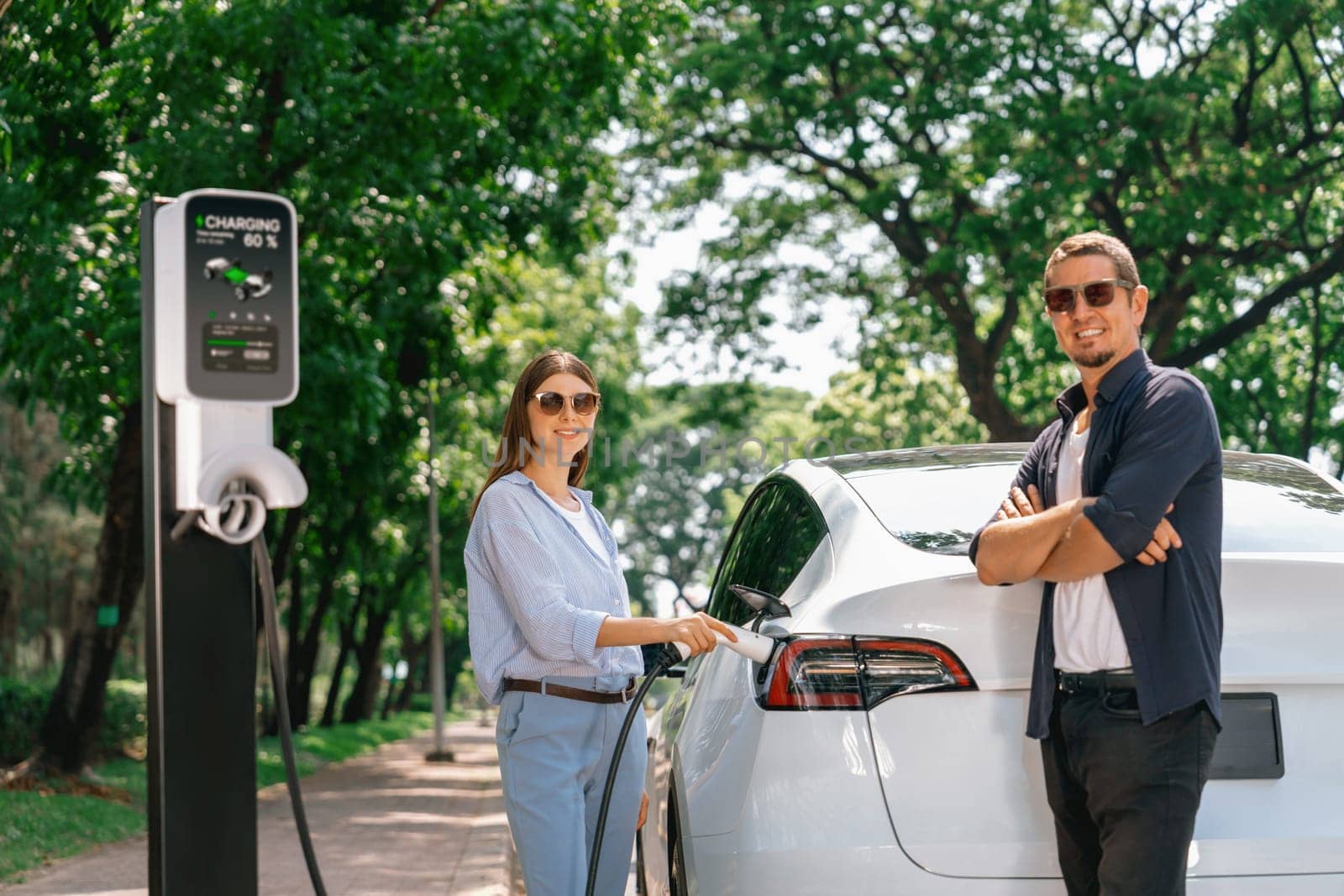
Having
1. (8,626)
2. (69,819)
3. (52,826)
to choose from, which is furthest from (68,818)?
(8,626)

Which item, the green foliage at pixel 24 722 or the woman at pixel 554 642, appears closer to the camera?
the woman at pixel 554 642

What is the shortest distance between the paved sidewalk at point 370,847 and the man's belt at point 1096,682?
4473mm

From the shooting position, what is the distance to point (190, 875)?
8.99ft

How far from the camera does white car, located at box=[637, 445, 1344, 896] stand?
3336mm

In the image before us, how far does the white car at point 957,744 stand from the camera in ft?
10.9

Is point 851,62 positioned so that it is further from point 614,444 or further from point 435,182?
point 614,444

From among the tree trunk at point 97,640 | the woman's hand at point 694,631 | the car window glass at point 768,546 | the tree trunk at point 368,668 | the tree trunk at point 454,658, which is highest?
the car window glass at point 768,546

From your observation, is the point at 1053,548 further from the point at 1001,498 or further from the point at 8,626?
the point at 8,626

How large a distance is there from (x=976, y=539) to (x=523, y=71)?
419 inches

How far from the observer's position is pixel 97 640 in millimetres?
15227

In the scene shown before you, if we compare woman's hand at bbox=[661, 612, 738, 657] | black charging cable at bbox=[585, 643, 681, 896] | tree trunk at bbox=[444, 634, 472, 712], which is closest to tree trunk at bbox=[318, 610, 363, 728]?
tree trunk at bbox=[444, 634, 472, 712]

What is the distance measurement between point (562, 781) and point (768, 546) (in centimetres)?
116

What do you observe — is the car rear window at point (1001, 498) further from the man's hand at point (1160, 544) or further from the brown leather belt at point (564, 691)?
the brown leather belt at point (564, 691)

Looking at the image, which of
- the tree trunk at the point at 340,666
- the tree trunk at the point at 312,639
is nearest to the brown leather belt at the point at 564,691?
the tree trunk at the point at 312,639
